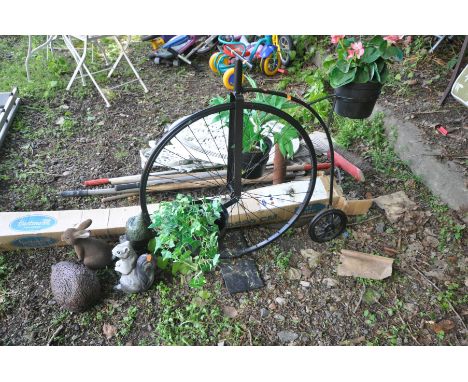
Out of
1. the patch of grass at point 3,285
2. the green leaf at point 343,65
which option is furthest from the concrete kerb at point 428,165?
the patch of grass at point 3,285

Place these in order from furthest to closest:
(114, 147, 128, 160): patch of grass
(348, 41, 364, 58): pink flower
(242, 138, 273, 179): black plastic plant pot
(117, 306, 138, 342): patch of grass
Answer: (114, 147, 128, 160): patch of grass < (242, 138, 273, 179): black plastic plant pot < (117, 306, 138, 342): patch of grass < (348, 41, 364, 58): pink flower

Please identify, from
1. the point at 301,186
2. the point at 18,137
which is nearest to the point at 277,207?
the point at 301,186

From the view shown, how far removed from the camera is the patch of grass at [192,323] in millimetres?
2311

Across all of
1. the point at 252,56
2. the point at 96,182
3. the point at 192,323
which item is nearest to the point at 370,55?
the point at 192,323

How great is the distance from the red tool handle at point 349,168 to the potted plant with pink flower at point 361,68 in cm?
100

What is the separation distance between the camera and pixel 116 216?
2807 millimetres

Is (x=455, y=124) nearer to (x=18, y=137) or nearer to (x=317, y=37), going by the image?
(x=317, y=37)

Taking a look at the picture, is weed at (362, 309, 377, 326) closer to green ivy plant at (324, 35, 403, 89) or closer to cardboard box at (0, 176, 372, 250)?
cardboard box at (0, 176, 372, 250)

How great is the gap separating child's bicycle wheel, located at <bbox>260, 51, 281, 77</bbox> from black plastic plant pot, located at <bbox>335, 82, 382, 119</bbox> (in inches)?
108

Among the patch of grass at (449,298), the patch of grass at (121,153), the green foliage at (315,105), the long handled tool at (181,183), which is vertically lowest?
the patch of grass at (449,298)

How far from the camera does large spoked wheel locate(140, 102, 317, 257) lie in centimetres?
245

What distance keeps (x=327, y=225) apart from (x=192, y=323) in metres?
1.21

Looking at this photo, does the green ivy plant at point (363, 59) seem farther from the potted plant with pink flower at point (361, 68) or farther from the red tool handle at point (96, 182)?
the red tool handle at point (96, 182)

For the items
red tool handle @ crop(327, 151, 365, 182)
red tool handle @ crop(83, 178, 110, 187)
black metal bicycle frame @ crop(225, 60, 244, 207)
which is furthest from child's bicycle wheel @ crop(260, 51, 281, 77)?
black metal bicycle frame @ crop(225, 60, 244, 207)
